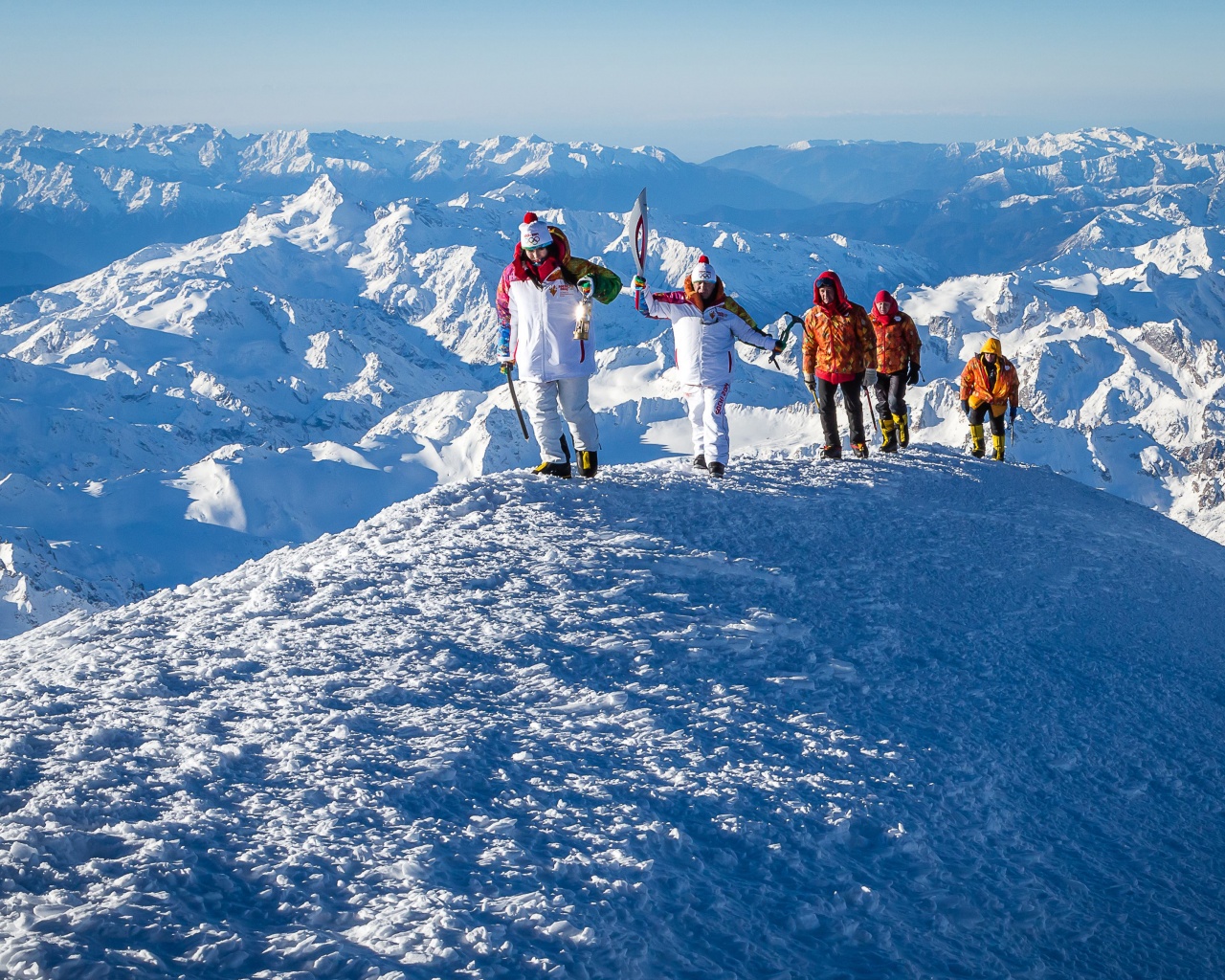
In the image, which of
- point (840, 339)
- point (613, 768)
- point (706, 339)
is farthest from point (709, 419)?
point (613, 768)

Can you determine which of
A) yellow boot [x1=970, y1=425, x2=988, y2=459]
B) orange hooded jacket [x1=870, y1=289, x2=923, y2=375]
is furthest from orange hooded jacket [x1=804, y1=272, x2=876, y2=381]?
yellow boot [x1=970, y1=425, x2=988, y2=459]

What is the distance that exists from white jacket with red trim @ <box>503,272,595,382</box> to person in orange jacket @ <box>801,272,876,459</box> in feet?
12.2

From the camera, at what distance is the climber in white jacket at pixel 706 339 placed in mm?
11102

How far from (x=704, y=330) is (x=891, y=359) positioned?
4.36 m

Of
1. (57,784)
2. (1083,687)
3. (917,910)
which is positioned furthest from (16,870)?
(1083,687)

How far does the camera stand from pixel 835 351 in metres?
12.3

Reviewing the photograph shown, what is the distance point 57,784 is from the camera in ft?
15.4

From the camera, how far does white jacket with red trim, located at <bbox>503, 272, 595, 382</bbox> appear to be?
9859 mm

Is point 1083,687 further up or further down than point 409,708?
further down

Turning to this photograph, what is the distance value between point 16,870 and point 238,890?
100cm

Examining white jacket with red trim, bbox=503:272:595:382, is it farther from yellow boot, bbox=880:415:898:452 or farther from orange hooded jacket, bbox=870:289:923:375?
orange hooded jacket, bbox=870:289:923:375

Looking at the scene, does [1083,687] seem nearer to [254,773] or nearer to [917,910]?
[917,910]

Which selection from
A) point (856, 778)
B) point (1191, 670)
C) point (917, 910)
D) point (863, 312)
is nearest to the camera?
point (917, 910)

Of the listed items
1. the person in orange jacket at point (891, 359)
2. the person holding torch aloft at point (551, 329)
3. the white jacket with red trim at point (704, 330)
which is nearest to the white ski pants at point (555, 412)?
the person holding torch aloft at point (551, 329)
